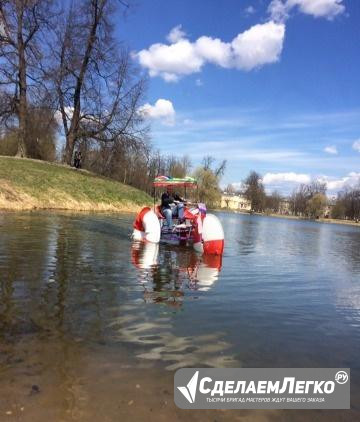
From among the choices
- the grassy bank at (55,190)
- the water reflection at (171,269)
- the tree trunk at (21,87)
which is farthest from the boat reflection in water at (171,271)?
the tree trunk at (21,87)

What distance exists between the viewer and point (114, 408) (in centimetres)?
389

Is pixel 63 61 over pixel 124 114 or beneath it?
over

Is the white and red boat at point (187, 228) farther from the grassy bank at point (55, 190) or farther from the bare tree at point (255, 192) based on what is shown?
the bare tree at point (255, 192)

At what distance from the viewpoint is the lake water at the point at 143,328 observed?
4039 mm

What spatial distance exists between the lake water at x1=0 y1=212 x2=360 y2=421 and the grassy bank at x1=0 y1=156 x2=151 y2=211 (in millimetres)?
15133

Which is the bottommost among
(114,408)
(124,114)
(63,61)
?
(114,408)

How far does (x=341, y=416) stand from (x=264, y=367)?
993 mm

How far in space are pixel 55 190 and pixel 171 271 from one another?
21.3m

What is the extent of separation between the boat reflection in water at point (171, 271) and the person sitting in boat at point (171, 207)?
1662 millimetres

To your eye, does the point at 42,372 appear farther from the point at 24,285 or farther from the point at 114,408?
the point at 24,285

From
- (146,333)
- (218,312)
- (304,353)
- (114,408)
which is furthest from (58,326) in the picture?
(304,353)

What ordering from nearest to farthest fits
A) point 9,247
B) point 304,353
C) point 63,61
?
1. point 304,353
2. point 9,247
3. point 63,61

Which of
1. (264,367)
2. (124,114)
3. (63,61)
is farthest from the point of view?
(124,114)

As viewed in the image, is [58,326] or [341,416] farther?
[58,326]
